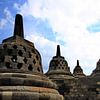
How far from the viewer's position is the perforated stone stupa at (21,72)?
23.2ft

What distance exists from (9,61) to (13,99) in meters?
1.63

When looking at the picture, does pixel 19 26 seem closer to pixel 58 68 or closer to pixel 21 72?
pixel 21 72

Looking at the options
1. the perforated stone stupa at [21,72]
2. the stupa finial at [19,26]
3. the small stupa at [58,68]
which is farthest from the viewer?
the small stupa at [58,68]

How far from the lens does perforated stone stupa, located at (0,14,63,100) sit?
7082 mm

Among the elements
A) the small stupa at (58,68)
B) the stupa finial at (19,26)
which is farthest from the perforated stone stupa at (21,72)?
the small stupa at (58,68)

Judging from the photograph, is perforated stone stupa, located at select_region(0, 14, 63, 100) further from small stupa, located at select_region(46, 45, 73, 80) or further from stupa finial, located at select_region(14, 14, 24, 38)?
small stupa, located at select_region(46, 45, 73, 80)

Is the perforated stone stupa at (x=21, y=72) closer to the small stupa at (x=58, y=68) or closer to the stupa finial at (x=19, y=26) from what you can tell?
the stupa finial at (x=19, y=26)

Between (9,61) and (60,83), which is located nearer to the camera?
(9,61)

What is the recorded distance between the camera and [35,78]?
7.84m

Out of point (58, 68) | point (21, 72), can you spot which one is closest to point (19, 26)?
point (21, 72)

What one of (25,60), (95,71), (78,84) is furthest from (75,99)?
(95,71)

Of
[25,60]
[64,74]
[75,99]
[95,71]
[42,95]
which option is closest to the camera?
[42,95]

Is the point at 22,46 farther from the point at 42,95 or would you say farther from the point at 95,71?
the point at 95,71

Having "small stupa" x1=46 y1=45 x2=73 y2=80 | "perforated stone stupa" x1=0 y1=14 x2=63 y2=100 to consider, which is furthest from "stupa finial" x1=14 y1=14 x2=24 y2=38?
"small stupa" x1=46 y1=45 x2=73 y2=80
